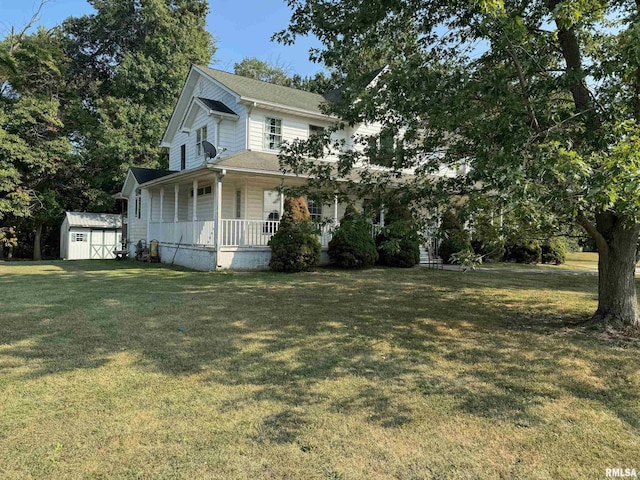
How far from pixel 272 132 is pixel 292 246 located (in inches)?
218

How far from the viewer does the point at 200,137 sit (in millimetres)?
16922

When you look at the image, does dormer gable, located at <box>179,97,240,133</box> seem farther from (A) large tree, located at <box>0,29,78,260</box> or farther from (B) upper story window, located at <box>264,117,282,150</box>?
(A) large tree, located at <box>0,29,78,260</box>

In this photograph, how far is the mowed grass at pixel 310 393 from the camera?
2557mm

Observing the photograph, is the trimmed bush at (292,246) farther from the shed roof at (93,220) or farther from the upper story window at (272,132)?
the shed roof at (93,220)

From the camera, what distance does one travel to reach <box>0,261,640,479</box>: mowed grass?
2.56 meters

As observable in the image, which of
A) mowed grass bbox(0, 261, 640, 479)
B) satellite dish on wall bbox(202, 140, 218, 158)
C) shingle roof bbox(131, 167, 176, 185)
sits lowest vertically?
mowed grass bbox(0, 261, 640, 479)

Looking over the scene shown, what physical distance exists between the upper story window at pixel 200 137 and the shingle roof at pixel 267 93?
2.10 m

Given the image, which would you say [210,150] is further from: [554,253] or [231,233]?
[554,253]

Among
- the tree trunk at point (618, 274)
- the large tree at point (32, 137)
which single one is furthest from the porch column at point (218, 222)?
the large tree at point (32, 137)

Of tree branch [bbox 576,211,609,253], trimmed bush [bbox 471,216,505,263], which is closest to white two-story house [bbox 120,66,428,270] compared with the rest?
trimmed bush [bbox 471,216,505,263]

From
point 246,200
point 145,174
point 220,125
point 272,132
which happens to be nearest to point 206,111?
point 220,125

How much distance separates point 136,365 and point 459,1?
6.73m

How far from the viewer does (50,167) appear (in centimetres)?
2100

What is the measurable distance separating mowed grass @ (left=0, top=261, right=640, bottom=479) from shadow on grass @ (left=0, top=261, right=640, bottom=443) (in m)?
0.03
